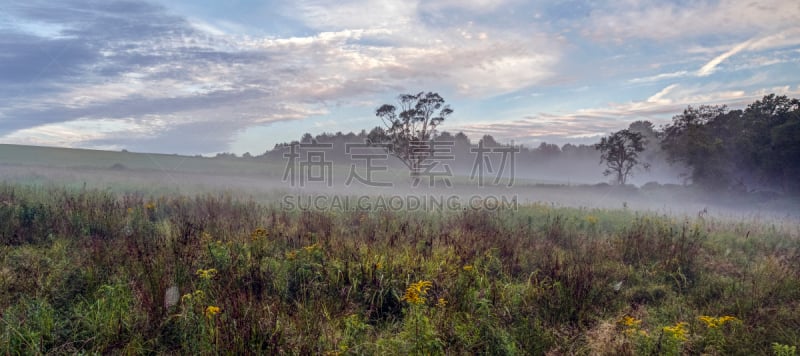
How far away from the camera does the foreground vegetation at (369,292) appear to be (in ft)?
11.9

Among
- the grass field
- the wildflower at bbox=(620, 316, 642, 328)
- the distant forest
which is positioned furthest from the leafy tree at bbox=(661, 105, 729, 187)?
the wildflower at bbox=(620, 316, 642, 328)

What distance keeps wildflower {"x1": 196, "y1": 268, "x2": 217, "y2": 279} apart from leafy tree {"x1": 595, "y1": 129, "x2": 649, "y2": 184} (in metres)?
39.7

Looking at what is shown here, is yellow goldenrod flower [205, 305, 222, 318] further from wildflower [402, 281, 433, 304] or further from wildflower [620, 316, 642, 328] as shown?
wildflower [620, 316, 642, 328]

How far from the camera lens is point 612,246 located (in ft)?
26.5

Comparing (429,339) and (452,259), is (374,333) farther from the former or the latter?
(452,259)

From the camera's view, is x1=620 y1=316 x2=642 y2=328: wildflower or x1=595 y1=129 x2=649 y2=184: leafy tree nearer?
x1=620 y1=316 x2=642 y2=328: wildflower

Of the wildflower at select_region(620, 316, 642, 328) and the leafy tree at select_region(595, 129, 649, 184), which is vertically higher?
the leafy tree at select_region(595, 129, 649, 184)

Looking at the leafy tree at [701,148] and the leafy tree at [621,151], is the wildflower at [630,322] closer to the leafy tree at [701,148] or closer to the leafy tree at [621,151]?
the leafy tree at [701,148]

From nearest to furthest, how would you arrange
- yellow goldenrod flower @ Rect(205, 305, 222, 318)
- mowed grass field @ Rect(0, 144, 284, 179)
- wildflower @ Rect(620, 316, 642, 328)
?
1. yellow goldenrod flower @ Rect(205, 305, 222, 318)
2. wildflower @ Rect(620, 316, 642, 328)
3. mowed grass field @ Rect(0, 144, 284, 179)

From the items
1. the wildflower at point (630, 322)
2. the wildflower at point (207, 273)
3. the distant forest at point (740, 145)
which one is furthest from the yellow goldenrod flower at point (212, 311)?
the distant forest at point (740, 145)

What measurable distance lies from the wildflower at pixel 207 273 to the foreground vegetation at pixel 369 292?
0.10 feet

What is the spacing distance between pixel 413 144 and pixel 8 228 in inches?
1195

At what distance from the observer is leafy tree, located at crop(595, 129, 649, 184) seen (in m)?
36.1

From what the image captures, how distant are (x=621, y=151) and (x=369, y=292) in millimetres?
39291
